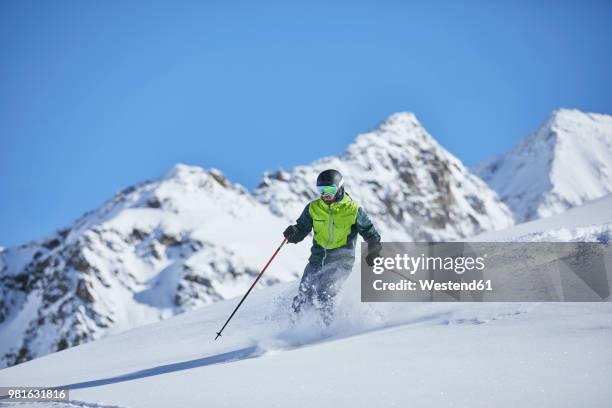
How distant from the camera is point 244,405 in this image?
451cm

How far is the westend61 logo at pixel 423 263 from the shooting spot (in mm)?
8047

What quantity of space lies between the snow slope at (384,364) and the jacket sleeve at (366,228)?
0.72m

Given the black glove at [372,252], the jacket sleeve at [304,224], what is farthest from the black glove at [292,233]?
the black glove at [372,252]

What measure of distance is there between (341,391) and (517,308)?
94.0 inches

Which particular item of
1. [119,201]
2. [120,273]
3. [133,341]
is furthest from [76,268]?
[133,341]

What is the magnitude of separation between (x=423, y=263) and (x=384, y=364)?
12.2 feet

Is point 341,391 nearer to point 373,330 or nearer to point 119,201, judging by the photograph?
point 373,330

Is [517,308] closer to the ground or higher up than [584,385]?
higher up

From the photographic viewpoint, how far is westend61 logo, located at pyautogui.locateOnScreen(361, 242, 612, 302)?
6.62m

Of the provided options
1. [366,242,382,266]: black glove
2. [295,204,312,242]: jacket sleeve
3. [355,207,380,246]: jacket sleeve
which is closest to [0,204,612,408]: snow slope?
[366,242,382,266]: black glove

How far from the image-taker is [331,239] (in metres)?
8.09

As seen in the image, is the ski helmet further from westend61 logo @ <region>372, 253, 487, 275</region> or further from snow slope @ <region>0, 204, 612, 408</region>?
snow slope @ <region>0, 204, 612, 408</region>

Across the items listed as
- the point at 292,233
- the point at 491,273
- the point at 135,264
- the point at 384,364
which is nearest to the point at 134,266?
the point at 135,264

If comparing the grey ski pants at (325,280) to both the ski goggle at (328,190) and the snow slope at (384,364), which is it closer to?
the snow slope at (384,364)
